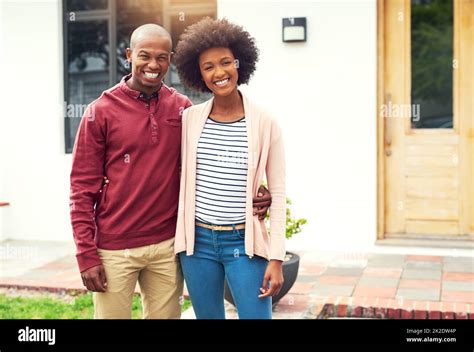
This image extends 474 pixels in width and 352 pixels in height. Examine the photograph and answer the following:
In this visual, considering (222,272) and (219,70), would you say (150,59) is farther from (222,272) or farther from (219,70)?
(222,272)

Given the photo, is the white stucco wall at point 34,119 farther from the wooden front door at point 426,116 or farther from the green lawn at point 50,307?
the wooden front door at point 426,116

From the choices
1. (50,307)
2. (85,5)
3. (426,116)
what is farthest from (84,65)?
(426,116)

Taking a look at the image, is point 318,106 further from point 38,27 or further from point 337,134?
point 38,27

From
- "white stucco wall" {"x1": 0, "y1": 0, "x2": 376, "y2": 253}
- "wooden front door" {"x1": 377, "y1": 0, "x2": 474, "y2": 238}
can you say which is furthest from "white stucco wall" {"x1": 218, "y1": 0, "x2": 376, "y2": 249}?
"wooden front door" {"x1": 377, "y1": 0, "x2": 474, "y2": 238}

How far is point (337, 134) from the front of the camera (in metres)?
6.23

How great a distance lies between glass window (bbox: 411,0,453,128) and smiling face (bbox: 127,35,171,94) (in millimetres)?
4084

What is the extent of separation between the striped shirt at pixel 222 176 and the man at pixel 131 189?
8 cm

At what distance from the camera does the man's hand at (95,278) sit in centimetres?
246

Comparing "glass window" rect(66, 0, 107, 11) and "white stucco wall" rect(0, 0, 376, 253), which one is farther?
"glass window" rect(66, 0, 107, 11)

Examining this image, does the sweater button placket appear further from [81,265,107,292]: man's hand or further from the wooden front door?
the wooden front door

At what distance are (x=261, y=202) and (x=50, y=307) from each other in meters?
2.68

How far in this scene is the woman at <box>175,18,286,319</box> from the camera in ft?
8.16

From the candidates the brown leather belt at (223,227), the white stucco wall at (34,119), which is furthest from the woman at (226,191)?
the white stucco wall at (34,119)
